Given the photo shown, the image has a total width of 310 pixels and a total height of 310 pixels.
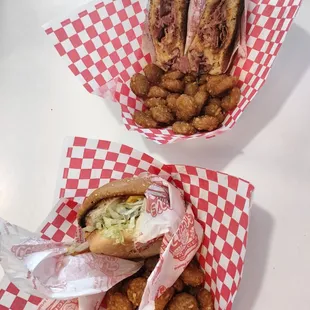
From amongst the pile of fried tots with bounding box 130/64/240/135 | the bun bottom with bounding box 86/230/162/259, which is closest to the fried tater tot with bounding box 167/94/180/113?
the pile of fried tots with bounding box 130/64/240/135

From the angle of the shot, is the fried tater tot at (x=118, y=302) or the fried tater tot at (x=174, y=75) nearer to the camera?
the fried tater tot at (x=118, y=302)

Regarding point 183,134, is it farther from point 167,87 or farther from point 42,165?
point 42,165

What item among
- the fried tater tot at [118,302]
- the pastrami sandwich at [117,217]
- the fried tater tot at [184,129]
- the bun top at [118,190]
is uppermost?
the fried tater tot at [184,129]

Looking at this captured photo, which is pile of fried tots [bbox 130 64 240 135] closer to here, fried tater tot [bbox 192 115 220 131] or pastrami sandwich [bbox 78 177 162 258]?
fried tater tot [bbox 192 115 220 131]

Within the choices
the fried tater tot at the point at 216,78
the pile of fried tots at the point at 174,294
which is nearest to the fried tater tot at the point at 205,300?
A: the pile of fried tots at the point at 174,294

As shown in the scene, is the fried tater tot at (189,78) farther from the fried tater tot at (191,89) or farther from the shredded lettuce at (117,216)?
the shredded lettuce at (117,216)

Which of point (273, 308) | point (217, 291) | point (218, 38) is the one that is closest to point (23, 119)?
point (218, 38)

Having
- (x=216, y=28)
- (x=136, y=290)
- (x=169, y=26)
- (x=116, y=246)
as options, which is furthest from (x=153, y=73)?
(x=136, y=290)
